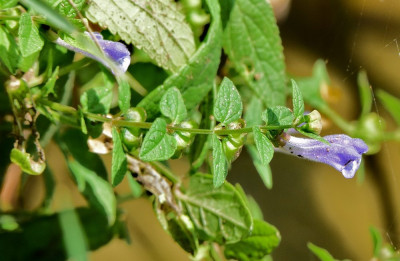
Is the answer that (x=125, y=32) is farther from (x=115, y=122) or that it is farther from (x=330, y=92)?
(x=330, y=92)

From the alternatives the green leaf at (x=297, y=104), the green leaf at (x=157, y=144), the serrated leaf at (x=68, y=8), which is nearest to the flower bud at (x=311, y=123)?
the green leaf at (x=297, y=104)

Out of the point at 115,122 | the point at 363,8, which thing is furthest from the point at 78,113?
the point at 363,8

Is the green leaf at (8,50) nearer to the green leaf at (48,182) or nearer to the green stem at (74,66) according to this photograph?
the green stem at (74,66)

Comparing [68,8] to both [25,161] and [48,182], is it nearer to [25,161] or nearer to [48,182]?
[25,161]

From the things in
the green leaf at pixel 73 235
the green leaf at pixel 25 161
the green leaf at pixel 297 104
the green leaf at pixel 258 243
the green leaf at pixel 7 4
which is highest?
the green leaf at pixel 7 4

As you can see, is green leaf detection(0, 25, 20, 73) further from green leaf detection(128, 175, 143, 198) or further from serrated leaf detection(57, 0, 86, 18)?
green leaf detection(128, 175, 143, 198)

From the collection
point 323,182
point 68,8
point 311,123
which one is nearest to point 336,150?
point 311,123
